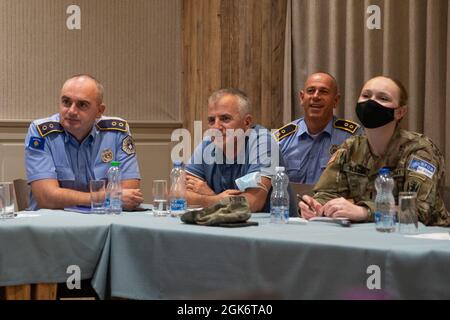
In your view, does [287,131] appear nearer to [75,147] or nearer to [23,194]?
[75,147]

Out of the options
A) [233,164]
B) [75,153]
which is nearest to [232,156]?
[233,164]

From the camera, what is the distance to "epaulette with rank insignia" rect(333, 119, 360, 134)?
16.8 feet

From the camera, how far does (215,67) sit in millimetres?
6066

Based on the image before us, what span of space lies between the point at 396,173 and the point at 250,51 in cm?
280

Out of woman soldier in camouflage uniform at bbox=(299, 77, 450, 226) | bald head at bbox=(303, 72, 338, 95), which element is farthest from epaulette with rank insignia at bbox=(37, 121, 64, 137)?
bald head at bbox=(303, 72, 338, 95)

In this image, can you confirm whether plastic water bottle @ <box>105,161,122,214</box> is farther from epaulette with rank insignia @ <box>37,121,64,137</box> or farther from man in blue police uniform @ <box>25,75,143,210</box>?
epaulette with rank insignia @ <box>37,121,64,137</box>

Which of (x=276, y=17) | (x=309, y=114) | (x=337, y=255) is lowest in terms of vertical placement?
(x=337, y=255)

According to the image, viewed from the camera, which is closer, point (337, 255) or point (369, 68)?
point (337, 255)
